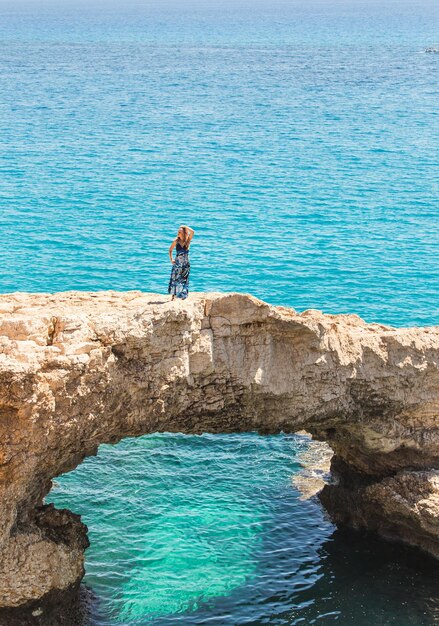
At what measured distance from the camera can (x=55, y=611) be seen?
1950 cm

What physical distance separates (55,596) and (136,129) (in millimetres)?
56121

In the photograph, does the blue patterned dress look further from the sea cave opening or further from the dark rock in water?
the sea cave opening

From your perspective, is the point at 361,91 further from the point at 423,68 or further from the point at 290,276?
the point at 290,276

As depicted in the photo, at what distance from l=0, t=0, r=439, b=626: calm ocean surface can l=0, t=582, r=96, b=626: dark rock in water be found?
23.2 inches

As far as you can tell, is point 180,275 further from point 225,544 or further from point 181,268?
point 225,544

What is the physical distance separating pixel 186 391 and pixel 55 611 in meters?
5.23

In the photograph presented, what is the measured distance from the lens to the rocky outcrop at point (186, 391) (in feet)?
57.9

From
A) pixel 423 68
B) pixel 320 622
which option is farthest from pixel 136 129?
pixel 320 622

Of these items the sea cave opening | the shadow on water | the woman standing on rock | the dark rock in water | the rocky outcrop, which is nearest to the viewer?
the rocky outcrop

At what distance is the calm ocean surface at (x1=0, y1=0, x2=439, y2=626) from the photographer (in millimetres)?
22469

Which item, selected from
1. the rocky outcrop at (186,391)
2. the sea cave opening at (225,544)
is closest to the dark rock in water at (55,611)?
the rocky outcrop at (186,391)

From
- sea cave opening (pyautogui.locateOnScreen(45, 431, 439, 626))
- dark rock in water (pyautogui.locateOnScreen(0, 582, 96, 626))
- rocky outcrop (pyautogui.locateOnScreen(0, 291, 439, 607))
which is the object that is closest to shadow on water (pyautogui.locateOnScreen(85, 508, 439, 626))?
sea cave opening (pyautogui.locateOnScreen(45, 431, 439, 626))

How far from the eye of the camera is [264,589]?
22.0 metres

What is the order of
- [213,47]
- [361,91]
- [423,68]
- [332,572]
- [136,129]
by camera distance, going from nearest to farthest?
1. [332,572]
2. [136,129]
3. [361,91]
4. [423,68]
5. [213,47]
